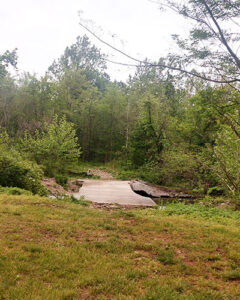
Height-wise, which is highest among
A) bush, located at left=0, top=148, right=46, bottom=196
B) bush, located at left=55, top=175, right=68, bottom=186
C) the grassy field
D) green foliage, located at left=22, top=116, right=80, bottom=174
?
green foliage, located at left=22, top=116, right=80, bottom=174

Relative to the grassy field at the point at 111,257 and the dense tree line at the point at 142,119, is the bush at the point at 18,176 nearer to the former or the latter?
the grassy field at the point at 111,257

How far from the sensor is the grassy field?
2.88m

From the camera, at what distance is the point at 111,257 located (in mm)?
3787

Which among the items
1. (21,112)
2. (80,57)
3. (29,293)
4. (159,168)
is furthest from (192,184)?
(80,57)

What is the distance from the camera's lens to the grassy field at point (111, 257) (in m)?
2.88

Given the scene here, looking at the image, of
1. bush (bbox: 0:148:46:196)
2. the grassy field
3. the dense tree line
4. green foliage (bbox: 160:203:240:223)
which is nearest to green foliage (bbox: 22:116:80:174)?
the dense tree line

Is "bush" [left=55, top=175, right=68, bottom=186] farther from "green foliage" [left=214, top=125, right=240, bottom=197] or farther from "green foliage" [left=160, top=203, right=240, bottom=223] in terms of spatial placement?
"green foliage" [left=214, top=125, right=240, bottom=197]

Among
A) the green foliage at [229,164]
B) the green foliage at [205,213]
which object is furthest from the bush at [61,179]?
the green foliage at [229,164]

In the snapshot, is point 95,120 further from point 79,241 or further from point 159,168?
point 79,241

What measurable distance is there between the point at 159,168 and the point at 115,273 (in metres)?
13.5

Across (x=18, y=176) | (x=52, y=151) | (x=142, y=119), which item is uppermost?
(x=142, y=119)

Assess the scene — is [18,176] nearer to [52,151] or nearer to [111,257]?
[52,151]

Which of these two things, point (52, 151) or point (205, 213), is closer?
point (205, 213)

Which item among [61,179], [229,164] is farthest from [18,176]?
[229,164]
